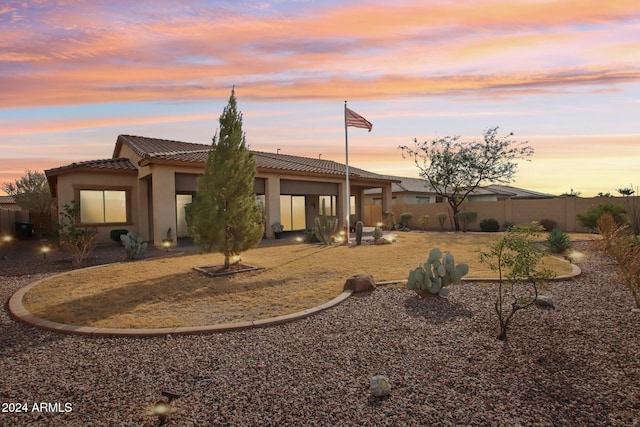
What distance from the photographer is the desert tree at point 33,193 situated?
32.0 m

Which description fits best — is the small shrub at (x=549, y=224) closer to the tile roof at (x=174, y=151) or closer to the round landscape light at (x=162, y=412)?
the tile roof at (x=174, y=151)

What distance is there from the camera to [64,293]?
25.2 feet

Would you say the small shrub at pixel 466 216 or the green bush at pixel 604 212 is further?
the small shrub at pixel 466 216

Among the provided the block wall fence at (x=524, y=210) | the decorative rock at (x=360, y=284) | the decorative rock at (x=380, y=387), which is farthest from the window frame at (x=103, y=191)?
the block wall fence at (x=524, y=210)

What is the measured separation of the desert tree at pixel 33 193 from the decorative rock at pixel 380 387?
1427 inches

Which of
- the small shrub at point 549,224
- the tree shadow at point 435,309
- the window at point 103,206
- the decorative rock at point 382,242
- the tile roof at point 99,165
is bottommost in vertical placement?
the tree shadow at point 435,309

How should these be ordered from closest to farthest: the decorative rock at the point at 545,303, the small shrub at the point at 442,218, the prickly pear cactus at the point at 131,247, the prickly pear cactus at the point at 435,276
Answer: the decorative rock at the point at 545,303 → the prickly pear cactus at the point at 435,276 → the prickly pear cactus at the point at 131,247 → the small shrub at the point at 442,218

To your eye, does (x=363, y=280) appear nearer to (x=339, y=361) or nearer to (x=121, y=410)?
(x=339, y=361)

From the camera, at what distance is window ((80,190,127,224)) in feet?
54.2

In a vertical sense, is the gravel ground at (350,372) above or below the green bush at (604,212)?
below

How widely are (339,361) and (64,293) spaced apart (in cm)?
644

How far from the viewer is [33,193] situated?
107 ft

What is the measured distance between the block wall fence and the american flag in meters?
13.6

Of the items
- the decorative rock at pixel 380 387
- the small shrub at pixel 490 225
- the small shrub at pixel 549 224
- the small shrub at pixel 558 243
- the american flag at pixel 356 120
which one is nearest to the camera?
the decorative rock at pixel 380 387
